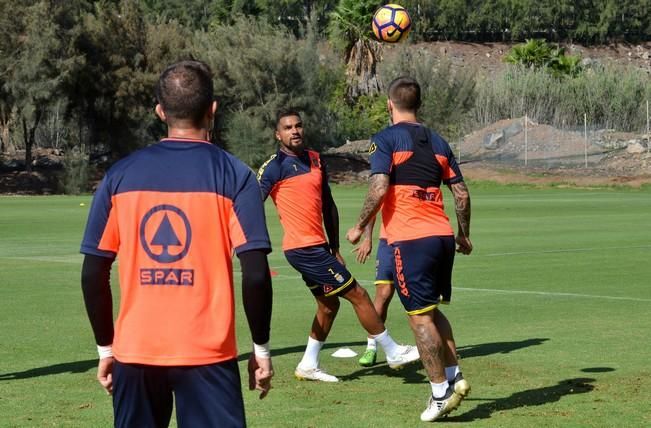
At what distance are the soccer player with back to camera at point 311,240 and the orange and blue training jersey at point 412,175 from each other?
1.25 metres

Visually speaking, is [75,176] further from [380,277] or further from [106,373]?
[106,373]

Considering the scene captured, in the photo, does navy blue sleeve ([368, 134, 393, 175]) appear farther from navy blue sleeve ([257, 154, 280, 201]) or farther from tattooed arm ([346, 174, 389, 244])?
navy blue sleeve ([257, 154, 280, 201])

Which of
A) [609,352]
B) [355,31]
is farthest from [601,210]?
[355,31]

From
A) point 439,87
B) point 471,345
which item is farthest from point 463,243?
point 439,87

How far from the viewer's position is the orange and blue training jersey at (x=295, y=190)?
10047mm

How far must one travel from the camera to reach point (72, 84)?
193 feet

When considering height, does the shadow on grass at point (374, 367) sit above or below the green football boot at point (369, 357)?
below

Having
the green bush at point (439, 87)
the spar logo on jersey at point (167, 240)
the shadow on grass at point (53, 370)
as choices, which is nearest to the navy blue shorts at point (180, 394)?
the spar logo on jersey at point (167, 240)

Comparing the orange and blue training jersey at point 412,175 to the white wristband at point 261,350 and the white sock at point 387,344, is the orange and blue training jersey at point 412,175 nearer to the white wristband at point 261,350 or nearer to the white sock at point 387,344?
the white sock at point 387,344

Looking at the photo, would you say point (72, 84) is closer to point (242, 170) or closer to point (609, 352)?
point (609, 352)

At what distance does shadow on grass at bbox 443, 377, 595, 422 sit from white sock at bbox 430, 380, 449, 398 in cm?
20

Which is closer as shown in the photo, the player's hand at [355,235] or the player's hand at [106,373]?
the player's hand at [106,373]

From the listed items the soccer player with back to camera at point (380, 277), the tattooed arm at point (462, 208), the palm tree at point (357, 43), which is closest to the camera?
the tattooed arm at point (462, 208)

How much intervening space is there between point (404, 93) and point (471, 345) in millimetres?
3730
